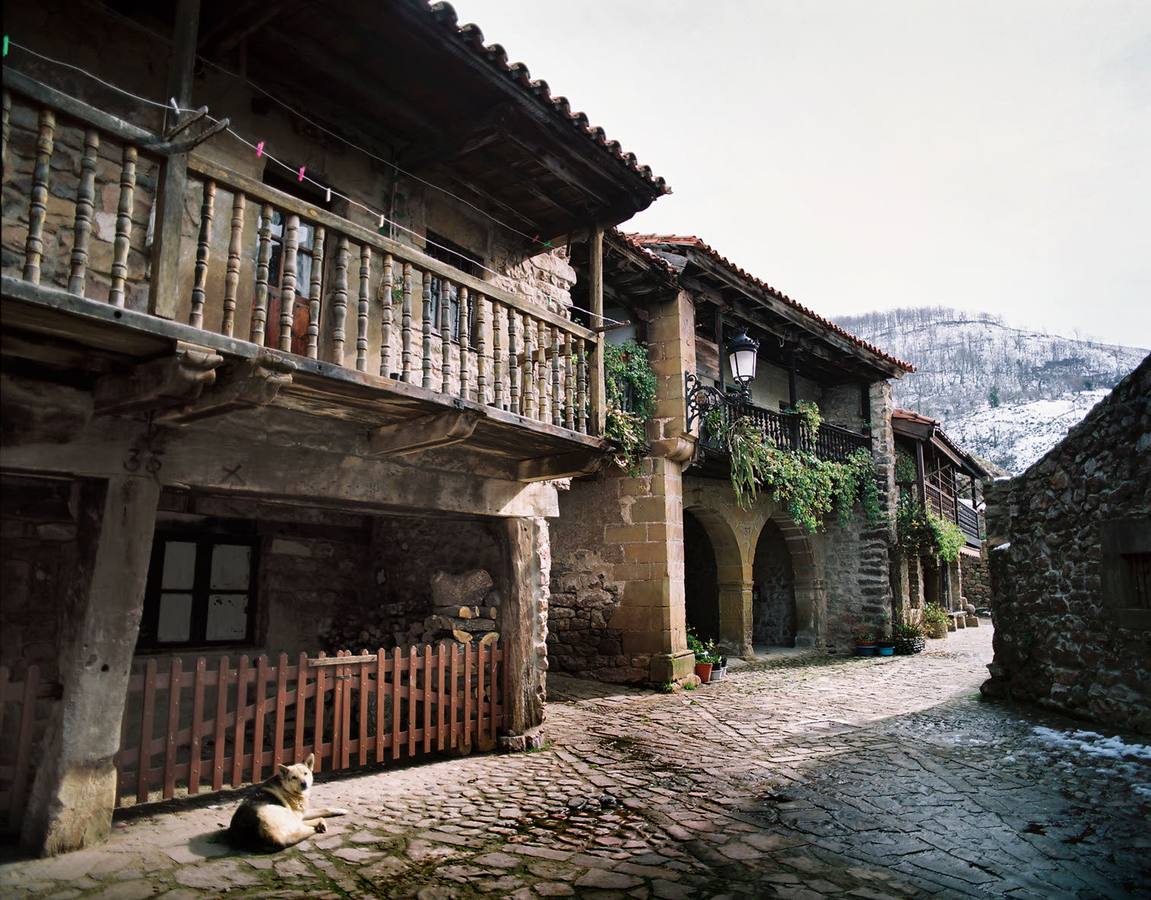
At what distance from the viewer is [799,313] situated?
42.5 ft

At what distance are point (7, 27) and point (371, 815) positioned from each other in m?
5.38

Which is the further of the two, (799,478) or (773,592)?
(773,592)

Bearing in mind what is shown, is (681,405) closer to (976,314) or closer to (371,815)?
(371,815)

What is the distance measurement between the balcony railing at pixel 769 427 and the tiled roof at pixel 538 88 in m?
4.24

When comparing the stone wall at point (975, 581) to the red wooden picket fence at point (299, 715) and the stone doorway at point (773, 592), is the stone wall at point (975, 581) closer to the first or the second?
the stone doorway at point (773, 592)

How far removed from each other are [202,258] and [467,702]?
13.4ft

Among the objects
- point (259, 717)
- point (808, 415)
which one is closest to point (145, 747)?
point (259, 717)

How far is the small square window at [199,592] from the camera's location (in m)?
6.74

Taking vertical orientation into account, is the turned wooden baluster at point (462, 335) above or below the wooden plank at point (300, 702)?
above

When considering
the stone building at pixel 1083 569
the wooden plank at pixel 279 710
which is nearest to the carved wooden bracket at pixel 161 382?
the wooden plank at pixel 279 710

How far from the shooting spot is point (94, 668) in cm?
416

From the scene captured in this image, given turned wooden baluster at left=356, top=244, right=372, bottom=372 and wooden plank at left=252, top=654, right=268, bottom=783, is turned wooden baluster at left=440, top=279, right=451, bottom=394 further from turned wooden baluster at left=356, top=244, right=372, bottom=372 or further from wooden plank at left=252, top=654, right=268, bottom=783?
wooden plank at left=252, top=654, right=268, bottom=783

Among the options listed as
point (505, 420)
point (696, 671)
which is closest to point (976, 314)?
point (696, 671)

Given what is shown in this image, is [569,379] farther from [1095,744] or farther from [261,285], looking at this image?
[1095,744]
